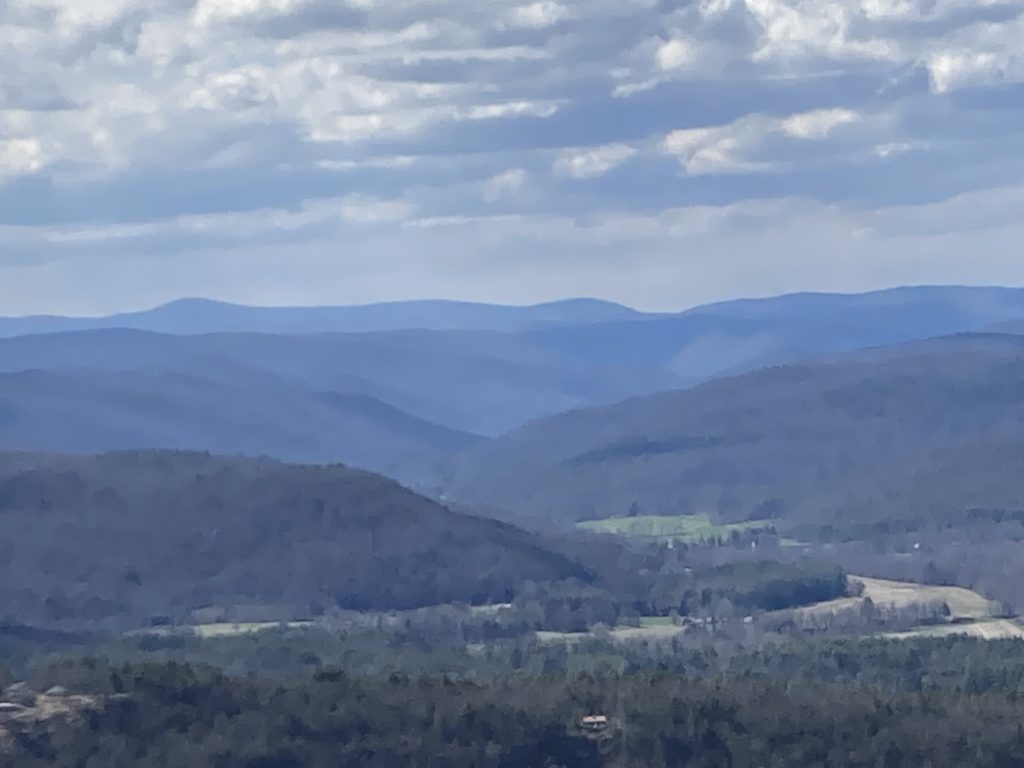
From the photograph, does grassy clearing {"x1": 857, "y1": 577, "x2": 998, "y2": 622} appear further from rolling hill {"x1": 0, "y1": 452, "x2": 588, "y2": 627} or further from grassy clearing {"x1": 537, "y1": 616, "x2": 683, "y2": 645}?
rolling hill {"x1": 0, "y1": 452, "x2": 588, "y2": 627}

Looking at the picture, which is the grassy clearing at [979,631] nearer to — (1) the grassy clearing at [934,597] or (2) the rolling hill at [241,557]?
(1) the grassy clearing at [934,597]

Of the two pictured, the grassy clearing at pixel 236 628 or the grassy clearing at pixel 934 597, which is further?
the grassy clearing at pixel 934 597

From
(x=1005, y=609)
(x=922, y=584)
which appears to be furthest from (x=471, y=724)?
(x=922, y=584)

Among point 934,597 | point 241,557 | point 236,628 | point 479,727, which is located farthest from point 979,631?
point 479,727

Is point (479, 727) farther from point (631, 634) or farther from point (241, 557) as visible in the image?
point (241, 557)

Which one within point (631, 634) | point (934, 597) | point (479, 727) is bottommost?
point (934, 597)

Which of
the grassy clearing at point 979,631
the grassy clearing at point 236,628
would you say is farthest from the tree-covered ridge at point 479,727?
the grassy clearing at point 236,628

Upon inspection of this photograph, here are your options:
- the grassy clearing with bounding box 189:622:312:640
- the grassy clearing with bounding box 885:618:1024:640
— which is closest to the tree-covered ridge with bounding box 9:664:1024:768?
the grassy clearing with bounding box 885:618:1024:640

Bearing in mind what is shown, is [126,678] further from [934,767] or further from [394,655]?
[394,655]
